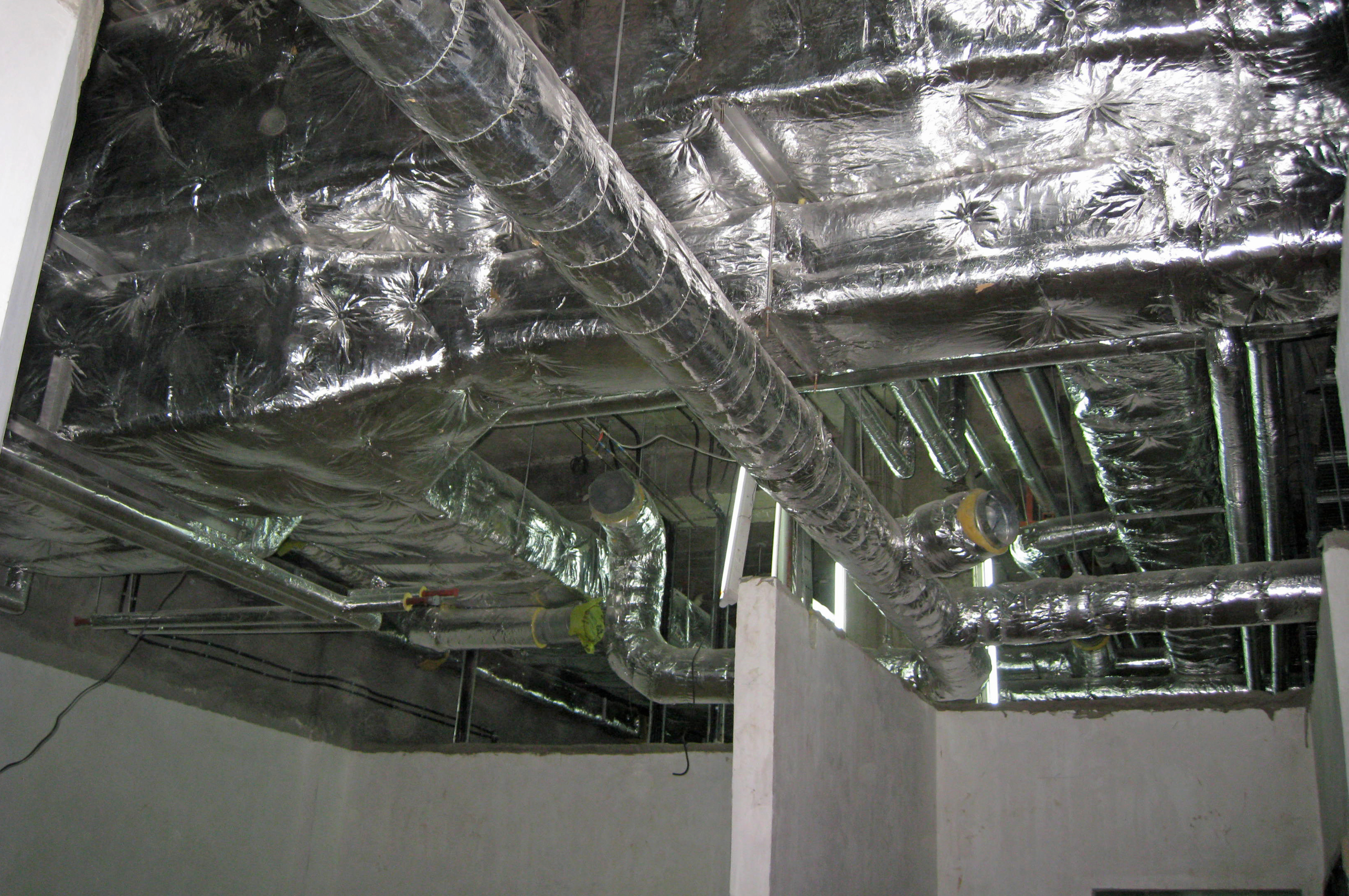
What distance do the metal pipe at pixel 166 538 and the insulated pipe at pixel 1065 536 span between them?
263 centimetres

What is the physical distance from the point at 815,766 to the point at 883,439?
4.58 feet

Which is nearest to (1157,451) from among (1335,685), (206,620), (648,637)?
(1335,685)

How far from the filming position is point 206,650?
477 centimetres

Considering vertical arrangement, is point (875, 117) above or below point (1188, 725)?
above

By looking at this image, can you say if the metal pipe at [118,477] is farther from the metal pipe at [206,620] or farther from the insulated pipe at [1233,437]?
the insulated pipe at [1233,437]

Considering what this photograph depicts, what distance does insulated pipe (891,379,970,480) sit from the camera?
3.19 m

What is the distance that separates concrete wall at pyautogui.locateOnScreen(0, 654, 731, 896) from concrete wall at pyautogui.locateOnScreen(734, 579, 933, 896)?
1311mm

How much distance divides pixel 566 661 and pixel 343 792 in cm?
191

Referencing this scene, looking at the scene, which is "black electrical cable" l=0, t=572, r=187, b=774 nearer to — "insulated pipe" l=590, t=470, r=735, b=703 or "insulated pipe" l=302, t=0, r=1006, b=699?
"insulated pipe" l=590, t=470, r=735, b=703

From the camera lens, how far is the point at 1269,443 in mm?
2982

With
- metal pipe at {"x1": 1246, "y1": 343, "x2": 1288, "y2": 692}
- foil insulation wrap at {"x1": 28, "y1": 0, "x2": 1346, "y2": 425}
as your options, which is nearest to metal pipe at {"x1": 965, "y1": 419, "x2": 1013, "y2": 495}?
metal pipe at {"x1": 1246, "y1": 343, "x2": 1288, "y2": 692}

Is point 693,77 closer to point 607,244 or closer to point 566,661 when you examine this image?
point 607,244

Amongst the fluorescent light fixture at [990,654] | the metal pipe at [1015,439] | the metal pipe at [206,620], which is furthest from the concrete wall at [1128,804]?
the metal pipe at [206,620]

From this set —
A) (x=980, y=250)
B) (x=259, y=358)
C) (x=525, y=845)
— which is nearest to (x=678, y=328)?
(x=980, y=250)
